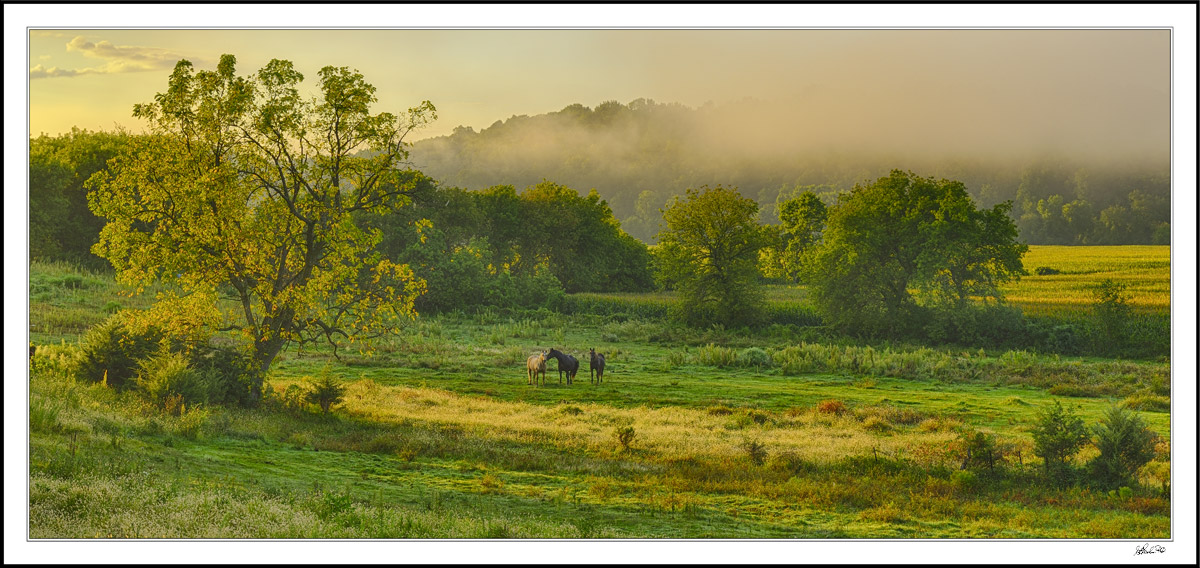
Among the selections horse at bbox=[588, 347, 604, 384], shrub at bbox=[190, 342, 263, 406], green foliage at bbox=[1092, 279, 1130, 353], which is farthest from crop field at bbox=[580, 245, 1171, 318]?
shrub at bbox=[190, 342, 263, 406]

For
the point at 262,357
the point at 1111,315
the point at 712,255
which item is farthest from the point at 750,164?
the point at 262,357

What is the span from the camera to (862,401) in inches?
1250

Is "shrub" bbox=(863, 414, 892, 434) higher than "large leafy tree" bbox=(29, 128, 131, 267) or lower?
lower

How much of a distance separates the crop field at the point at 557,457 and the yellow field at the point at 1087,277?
904 mm

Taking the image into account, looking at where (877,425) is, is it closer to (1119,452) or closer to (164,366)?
(1119,452)

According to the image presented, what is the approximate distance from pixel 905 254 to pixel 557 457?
34055 mm

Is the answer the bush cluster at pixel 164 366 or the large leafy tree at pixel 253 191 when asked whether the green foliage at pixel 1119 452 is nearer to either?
the large leafy tree at pixel 253 191

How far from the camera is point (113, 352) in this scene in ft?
74.8

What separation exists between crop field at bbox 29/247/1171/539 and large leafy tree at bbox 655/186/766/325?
13260mm

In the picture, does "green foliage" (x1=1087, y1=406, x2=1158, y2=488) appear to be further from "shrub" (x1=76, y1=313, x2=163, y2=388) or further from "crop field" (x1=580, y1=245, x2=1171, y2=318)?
"shrub" (x1=76, y1=313, x2=163, y2=388)

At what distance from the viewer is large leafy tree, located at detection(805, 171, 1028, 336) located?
150ft

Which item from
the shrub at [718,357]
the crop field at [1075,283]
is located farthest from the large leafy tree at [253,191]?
the crop field at [1075,283]

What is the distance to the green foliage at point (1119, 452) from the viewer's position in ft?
63.4
